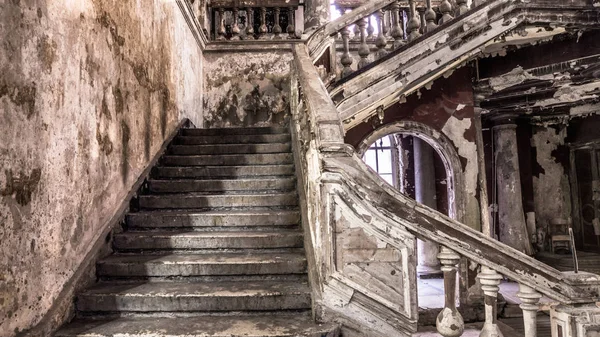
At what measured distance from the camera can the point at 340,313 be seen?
2.44m

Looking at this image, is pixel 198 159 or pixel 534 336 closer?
pixel 534 336

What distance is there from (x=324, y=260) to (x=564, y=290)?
139cm

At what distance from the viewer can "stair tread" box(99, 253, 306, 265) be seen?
322cm

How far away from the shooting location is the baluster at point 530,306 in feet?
7.49

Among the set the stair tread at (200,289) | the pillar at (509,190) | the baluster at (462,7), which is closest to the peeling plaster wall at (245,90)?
the baluster at (462,7)

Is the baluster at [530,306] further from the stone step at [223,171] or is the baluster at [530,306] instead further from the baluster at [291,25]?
the baluster at [291,25]

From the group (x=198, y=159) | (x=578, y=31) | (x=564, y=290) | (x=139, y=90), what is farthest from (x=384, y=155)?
(x=564, y=290)

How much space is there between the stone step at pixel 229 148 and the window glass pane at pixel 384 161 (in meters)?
6.82

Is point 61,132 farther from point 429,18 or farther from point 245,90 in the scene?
point 245,90

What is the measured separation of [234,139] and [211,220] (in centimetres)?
190

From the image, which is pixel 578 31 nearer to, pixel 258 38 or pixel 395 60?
pixel 395 60

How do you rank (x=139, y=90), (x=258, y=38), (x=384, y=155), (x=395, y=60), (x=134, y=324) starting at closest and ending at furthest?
(x=134, y=324)
(x=139, y=90)
(x=395, y=60)
(x=258, y=38)
(x=384, y=155)

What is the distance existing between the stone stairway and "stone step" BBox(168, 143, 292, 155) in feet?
0.04

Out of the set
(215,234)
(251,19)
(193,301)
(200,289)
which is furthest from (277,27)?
(193,301)
